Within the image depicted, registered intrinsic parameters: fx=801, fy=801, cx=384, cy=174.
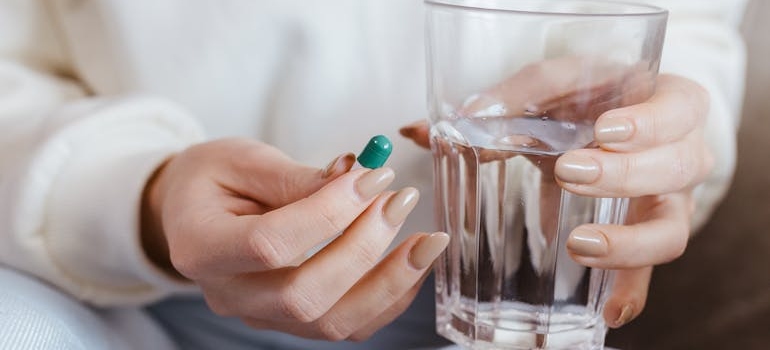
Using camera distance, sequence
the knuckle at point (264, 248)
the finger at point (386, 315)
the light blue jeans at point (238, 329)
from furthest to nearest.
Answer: the light blue jeans at point (238, 329) → the finger at point (386, 315) → the knuckle at point (264, 248)

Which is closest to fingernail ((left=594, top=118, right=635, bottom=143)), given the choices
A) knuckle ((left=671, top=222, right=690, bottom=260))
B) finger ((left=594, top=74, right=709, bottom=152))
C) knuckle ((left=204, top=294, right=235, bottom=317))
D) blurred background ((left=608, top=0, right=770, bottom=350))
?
finger ((left=594, top=74, right=709, bottom=152))

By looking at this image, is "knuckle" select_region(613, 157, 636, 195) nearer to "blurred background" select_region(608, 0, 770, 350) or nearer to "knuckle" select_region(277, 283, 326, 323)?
"knuckle" select_region(277, 283, 326, 323)

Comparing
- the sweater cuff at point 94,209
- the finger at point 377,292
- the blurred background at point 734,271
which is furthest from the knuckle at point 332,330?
the blurred background at point 734,271

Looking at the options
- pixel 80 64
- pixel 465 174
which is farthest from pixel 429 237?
pixel 80 64

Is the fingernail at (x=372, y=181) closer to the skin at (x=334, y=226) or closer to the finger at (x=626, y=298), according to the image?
the skin at (x=334, y=226)

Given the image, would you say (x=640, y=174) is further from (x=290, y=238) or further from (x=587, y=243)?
(x=290, y=238)

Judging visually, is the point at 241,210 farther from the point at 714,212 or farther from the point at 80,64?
the point at 714,212
